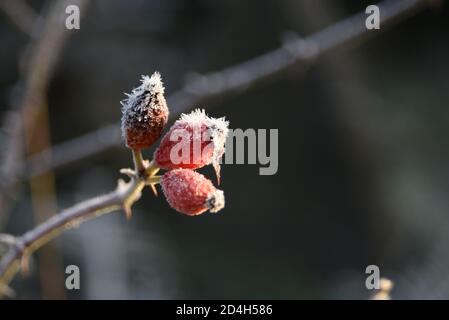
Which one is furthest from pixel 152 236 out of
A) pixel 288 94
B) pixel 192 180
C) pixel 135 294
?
pixel 192 180

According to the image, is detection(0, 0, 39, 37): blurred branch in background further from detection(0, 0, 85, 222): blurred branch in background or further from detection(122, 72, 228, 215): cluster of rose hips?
detection(122, 72, 228, 215): cluster of rose hips

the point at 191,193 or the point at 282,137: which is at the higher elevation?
the point at 282,137

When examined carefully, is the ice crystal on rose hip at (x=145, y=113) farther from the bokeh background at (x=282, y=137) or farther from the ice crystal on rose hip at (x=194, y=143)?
the bokeh background at (x=282, y=137)

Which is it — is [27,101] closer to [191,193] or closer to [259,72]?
[259,72]

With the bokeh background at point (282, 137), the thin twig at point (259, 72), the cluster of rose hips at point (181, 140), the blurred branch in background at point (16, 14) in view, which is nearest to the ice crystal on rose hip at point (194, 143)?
the cluster of rose hips at point (181, 140)

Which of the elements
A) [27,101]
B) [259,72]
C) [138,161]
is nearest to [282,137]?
[259,72]

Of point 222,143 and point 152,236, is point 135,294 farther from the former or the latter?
point 222,143

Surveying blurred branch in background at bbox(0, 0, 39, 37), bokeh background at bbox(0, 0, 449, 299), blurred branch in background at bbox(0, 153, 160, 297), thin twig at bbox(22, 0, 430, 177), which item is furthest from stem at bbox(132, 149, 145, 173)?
bokeh background at bbox(0, 0, 449, 299)
